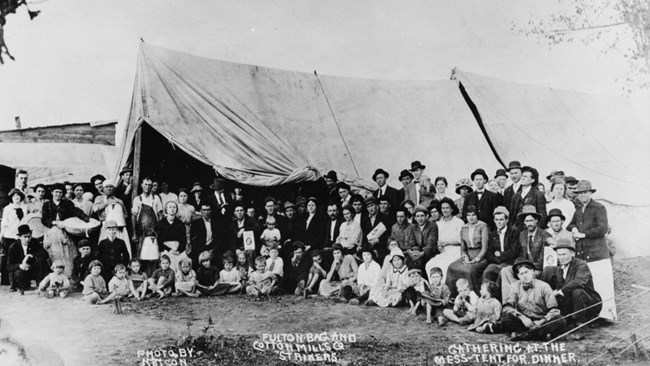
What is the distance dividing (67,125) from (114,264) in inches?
52.9

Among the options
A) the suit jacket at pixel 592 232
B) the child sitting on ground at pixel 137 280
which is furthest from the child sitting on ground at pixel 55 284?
the suit jacket at pixel 592 232

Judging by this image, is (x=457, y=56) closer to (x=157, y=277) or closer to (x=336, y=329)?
(x=336, y=329)

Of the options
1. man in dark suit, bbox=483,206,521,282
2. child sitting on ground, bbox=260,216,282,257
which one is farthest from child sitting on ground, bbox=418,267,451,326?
child sitting on ground, bbox=260,216,282,257

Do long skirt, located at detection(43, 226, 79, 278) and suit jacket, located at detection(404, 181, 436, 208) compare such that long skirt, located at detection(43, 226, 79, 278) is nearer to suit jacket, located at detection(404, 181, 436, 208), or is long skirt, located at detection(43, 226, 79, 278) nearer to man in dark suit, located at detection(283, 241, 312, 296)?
man in dark suit, located at detection(283, 241, 312, 296)

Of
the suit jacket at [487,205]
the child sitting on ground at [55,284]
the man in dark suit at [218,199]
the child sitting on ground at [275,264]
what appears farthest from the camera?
the man in dark suit at [218,199]

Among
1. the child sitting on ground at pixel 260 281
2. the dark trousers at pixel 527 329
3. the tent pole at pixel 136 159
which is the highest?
the tent pole at pixel 136 159

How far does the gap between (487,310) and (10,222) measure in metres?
3.67

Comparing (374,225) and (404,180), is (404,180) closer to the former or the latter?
(404,180)

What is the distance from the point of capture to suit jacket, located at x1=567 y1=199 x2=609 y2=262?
169 inches

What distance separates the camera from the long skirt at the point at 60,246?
4.92 meters

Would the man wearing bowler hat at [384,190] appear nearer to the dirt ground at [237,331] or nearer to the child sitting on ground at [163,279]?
the dirt ground at [237,331]

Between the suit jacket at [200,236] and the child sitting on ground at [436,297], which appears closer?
the child sitting on ground at [436,297]

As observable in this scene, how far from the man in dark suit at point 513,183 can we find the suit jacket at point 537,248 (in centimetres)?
32

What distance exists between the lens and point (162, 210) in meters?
5.07
